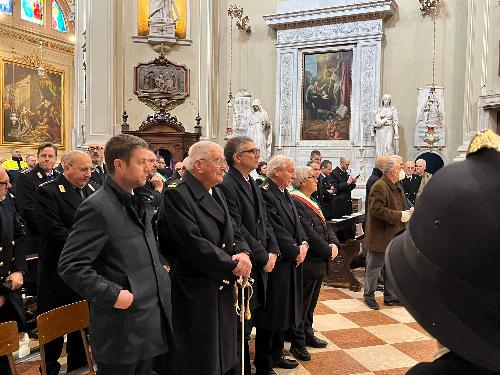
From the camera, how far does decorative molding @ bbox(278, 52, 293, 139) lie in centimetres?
1380

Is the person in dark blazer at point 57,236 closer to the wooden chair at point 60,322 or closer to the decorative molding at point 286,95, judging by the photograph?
the wooden chair at point 60,322

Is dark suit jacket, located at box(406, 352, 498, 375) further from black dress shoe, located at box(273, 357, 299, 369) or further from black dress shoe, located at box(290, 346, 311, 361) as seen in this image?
black dress shoe, located at box(290, 346, 311, 361)

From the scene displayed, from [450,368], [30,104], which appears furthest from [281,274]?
[30,104]

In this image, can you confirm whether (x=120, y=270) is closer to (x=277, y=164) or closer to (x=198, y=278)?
(x=198, y=278)

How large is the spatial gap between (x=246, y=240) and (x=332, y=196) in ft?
18.5

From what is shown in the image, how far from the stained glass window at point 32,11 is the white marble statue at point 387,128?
14756 mm

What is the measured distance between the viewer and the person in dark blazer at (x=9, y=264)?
315 centimetres

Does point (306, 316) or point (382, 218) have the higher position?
point (382, 218)

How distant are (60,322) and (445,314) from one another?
2535mm

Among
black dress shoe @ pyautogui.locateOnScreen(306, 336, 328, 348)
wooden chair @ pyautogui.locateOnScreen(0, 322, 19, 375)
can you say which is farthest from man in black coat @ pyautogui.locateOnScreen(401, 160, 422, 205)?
wooden chair @ pyautogui.locateOnScreen(0, 322, 19, 375)

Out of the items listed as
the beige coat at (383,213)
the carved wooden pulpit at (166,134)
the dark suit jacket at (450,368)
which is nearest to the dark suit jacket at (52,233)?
the dark suit jacket at (450,368)

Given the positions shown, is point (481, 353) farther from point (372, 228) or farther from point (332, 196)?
point (332, 196)

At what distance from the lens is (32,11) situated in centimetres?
1992

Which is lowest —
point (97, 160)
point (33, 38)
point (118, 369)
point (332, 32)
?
point (118, 369)
